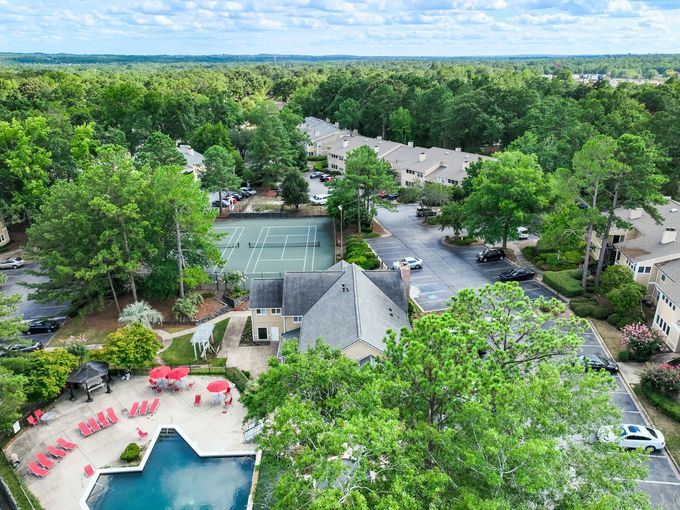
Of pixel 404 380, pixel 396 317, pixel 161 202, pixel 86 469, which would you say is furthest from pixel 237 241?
pixel 404 380

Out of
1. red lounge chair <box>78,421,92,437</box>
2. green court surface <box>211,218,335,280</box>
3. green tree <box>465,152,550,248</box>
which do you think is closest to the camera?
red lounge chair <box>78,421,92,437</box>

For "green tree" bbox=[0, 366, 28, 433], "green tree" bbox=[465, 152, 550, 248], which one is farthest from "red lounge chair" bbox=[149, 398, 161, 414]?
"green tree" bbox=[465, 152, 550, 248]

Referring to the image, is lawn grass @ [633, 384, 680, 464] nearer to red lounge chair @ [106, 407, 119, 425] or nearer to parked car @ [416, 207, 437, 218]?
red lounge chair @ [106, 407, 119, 425]

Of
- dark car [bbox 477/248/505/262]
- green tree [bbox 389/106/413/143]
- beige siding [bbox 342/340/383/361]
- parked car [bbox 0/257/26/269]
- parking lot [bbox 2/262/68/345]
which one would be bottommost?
parking lot [bbox 2/262/68/345]

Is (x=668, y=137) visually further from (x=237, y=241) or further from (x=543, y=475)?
(x=543, y=475)

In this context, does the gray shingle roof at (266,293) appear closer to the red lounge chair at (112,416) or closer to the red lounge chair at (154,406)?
the red lounge chair at (154,406)

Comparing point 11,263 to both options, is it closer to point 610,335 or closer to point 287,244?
point 287,244

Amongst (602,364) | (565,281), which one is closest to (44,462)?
(602,364)
